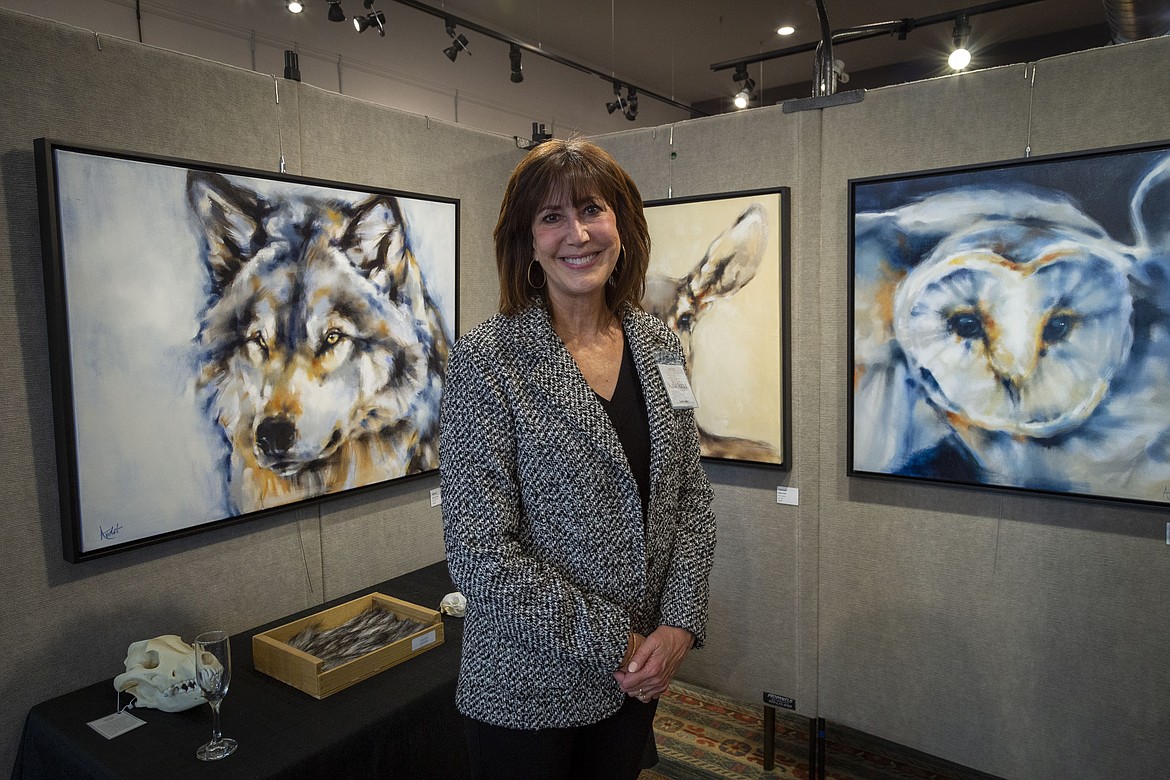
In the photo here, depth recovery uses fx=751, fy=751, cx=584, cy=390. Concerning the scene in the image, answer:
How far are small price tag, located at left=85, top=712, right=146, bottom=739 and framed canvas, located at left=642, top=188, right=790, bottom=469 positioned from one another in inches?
81.6

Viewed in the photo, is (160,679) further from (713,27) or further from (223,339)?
(713,27)

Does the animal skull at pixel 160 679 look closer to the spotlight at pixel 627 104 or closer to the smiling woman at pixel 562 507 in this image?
the smiling woman at pixel 562 507

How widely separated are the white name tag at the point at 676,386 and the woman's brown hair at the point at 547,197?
18 centimetres

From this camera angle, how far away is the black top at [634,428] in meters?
1.41

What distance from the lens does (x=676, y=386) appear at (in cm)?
150

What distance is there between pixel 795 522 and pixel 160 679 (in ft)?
6.99

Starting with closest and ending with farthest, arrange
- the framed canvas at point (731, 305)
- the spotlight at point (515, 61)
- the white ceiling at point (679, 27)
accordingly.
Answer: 1. the framed canvas at point (731, 305)
2. the spotlight at point (515, 61)
3. the white ceiling at point (679, 27)

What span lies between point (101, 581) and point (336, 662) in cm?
67

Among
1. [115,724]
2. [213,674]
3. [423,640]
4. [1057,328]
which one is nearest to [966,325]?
[1057,328]

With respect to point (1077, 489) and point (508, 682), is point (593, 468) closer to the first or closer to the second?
point (508, 682)

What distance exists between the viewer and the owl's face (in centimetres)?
221

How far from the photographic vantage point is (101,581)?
2.03 meters

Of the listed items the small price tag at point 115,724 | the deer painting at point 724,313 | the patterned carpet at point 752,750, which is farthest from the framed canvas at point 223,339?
the patterned carpet at point 752,750

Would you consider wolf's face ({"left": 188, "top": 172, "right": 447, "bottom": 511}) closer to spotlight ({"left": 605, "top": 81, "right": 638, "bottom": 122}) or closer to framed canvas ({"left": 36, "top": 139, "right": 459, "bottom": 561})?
framed canvas ({"left": 36, "top": 139, "right": 459, "bottom": 561})
